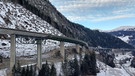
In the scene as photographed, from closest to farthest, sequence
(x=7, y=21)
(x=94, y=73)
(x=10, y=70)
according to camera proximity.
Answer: (x=10, y=70), (x=94, y=73), (x=7, y=21)

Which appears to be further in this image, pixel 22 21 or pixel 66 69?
pixel 22 21

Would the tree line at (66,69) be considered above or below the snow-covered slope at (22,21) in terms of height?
below

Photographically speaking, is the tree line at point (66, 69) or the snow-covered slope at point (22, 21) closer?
the tree line at point (66, 69)

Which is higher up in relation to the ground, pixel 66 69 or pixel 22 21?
pixel 22 21

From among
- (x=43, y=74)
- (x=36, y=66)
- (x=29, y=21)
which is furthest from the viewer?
(x=29, y=21)

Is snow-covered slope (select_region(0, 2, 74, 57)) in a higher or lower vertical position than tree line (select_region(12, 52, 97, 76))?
higher

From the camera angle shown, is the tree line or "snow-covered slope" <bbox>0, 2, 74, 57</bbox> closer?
the tree line

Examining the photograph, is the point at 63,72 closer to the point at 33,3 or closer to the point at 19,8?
the point at 19,8

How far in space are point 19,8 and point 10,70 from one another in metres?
101

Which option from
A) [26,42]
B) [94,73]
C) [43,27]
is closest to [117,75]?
[94,73]

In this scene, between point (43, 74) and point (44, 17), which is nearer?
point (43, 74)

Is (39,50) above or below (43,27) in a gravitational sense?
below

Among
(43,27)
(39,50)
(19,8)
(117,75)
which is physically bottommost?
(117,75)

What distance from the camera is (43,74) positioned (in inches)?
2768
